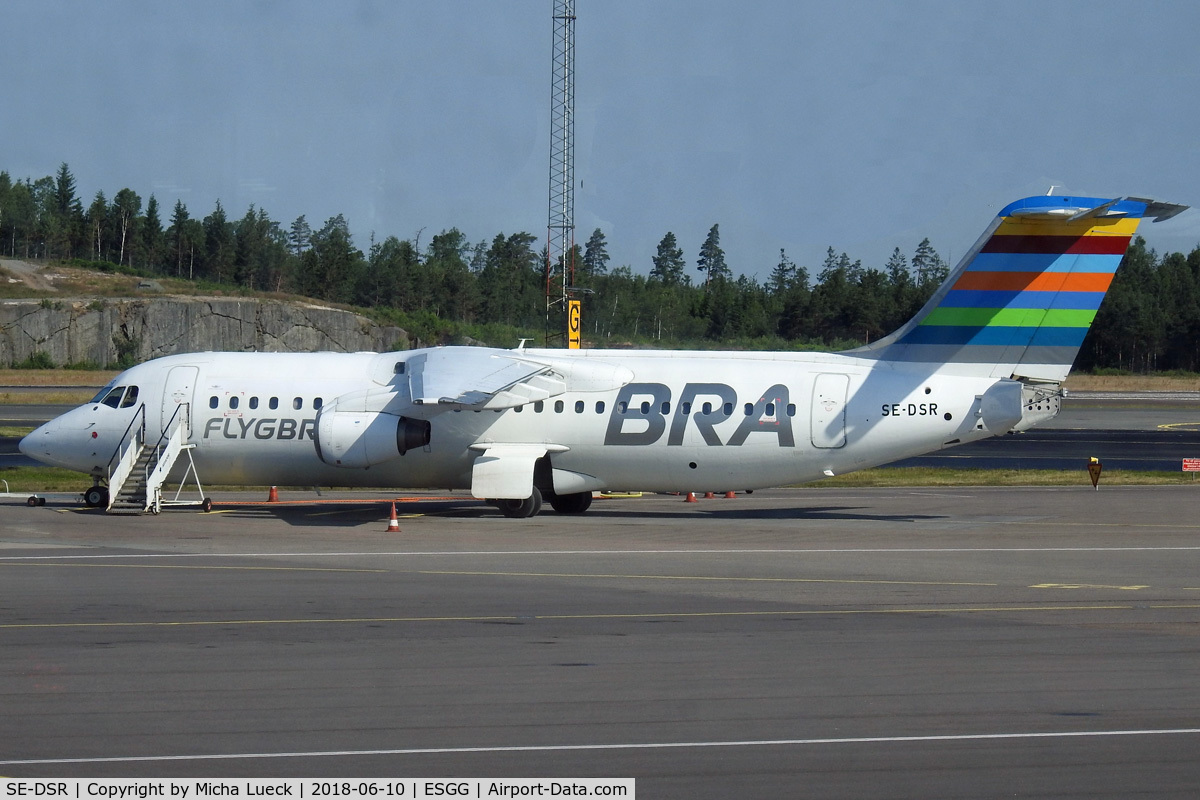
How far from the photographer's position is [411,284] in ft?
316

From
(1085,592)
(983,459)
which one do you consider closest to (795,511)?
(1085,592)

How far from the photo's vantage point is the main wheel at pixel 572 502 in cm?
2794

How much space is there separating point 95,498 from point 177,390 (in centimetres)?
300

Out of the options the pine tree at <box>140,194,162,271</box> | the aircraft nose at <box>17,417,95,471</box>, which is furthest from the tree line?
the aircraft nose at <box>17,417,95,471</box>

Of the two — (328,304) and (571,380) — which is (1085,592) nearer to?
(571,380)

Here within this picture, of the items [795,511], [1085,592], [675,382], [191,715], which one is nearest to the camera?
[191,715]

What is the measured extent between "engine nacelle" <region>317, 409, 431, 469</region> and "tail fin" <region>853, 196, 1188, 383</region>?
11.4 m

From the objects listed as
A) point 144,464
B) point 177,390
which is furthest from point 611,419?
point 144,464

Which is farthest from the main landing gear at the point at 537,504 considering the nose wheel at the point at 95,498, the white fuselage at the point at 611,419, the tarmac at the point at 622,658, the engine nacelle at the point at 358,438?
the nose wheel at the point at 95,498

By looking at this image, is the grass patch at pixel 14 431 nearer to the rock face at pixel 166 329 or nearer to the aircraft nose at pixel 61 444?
the aircraft nose at pixel 61 444

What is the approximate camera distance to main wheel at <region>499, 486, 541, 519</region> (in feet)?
86.8

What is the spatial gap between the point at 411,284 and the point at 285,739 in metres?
88.8

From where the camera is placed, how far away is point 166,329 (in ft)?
278

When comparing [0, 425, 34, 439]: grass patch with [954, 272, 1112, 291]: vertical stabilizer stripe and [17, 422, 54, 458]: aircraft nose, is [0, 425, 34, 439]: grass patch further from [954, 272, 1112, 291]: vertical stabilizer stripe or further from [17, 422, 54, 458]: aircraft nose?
[954, 272, 1112, 291]: vertical stabilizer stripe
